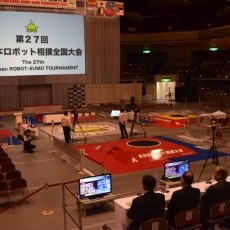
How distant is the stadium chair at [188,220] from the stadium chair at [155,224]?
1.14 feet

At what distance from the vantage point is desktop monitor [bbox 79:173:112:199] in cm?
842

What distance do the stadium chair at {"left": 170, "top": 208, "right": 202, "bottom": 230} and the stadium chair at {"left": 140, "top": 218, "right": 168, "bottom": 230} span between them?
35cm

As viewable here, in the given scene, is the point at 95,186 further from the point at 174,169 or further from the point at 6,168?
the point at 6,168

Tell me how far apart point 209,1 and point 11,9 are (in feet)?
72.6

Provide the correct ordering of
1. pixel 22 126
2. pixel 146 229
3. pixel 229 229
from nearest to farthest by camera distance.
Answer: pixel 146 229 < pixel 229 229 < pixel 22 126

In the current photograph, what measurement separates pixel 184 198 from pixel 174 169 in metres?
3.45

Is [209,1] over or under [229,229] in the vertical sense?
over

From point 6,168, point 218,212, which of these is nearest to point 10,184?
point 6,168

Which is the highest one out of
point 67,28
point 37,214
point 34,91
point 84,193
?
point 67,28

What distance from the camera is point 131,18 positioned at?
38969 millimetres

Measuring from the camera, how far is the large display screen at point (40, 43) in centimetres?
2486

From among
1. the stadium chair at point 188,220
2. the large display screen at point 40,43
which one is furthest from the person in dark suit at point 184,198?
the large display screen at point 40,43

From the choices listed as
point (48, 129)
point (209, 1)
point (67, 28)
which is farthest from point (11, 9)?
point (209, 1)

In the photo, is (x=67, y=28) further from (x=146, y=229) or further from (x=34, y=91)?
(x=146, y=229)
